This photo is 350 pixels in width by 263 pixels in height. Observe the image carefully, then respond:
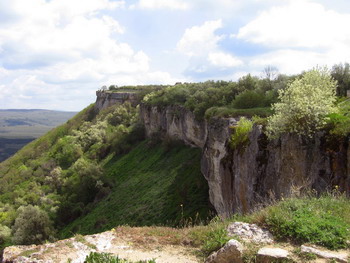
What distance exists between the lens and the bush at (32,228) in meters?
28.6

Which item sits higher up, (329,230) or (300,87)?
(300,87)

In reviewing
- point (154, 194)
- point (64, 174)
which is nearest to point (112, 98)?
point (64, 174)

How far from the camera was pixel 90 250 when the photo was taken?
7.84m

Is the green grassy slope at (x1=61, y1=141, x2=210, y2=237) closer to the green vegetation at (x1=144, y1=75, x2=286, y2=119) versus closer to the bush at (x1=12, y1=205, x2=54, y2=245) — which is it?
the bush at (x1=12, y1=205, x2=54, y2=245)

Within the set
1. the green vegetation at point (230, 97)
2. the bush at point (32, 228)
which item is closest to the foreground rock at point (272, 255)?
the green vegetation at point (230, 97)

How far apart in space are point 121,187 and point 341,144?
27965 mm

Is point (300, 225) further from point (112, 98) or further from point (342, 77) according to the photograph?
point (112, 98)

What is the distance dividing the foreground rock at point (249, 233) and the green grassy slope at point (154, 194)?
12006 millimetres

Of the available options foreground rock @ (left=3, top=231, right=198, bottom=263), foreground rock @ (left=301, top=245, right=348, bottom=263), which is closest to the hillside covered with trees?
foreground rock @ (left=301, top=245, right=348, bottom=263)

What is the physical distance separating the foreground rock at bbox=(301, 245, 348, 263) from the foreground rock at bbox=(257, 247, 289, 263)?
1.26 ft

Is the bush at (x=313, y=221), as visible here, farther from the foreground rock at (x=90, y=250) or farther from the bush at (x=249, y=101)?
the bush at (x=249, y=101)

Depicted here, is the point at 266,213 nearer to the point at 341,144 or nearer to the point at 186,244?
the point at 186,244

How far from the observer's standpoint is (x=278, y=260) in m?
6.07

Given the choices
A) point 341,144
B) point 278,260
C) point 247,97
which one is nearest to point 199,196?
point 247,97
